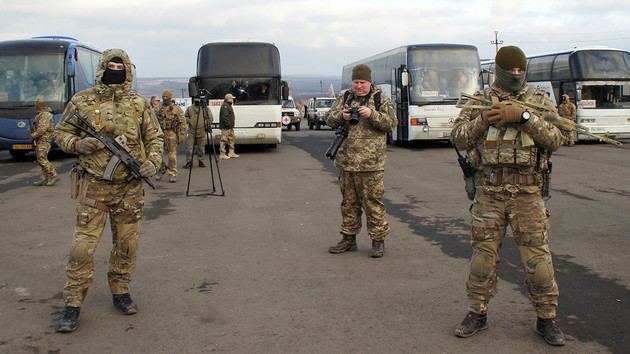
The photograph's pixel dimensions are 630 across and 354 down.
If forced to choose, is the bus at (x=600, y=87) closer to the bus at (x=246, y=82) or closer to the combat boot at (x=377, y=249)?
the bus at (x=246, y=82)

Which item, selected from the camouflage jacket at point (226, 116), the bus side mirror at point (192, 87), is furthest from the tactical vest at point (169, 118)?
the bus side mirror at point (192, 87)

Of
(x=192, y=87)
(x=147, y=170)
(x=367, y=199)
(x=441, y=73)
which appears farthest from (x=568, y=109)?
(x=147, y=170)

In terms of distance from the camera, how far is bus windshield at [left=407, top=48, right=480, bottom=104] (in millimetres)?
20531

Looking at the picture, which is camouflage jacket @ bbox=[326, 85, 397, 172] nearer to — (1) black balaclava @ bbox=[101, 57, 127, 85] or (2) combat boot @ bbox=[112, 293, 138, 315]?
(1) black balaclava @ bbox=[101, 57, 127, 85]

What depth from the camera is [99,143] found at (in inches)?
189

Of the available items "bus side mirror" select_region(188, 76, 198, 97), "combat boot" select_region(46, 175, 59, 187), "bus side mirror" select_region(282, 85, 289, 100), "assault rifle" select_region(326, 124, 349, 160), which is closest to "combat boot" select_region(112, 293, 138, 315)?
"assault rifle" select_region(326, 124, 349, 160)

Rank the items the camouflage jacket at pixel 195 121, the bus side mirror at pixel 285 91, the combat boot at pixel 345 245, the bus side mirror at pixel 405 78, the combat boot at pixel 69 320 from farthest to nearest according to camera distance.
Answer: the bus side mirror at pixel 405 78 → the bus side mirror at pixel 285 91 → the camouflage jacket at pixel 195 121 → the combat boot at pixel 345 245 → the combat boot at pixel 69 320

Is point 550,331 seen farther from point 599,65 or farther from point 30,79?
point 599,65

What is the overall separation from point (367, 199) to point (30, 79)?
14292 millimetres

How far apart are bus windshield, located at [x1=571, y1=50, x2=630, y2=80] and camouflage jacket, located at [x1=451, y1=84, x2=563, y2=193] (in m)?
19.2

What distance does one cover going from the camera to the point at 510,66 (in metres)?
4.38

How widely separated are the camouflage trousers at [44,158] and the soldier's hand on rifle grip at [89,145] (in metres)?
8.90

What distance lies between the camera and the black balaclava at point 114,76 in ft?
16.1

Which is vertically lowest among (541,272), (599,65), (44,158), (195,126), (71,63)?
(541,272)
